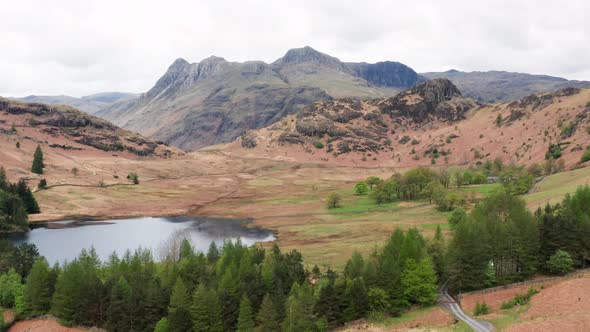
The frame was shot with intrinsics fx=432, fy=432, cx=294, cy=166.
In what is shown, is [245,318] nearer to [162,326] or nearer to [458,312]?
[162,326]

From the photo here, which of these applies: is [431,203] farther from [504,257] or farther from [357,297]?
[357,297]

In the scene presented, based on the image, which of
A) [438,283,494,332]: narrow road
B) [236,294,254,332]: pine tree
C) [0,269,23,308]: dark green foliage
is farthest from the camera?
[0,269,23,308]: dark green foliage

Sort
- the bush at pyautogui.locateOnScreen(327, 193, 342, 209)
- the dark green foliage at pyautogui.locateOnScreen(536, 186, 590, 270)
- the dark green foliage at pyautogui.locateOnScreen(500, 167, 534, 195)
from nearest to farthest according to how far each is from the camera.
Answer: the dark green foliage at pyautogui.locateOnScreen(536, 186, 590, 270) → the dark green foliage at pyautogui.locateOnScreen(500, 167, 534, 195) → the bush at pyautogui.locateOnScreen(327, 193, 342, 209)

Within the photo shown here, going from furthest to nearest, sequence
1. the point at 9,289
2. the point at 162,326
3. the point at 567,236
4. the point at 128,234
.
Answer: the point at 128,234
the point at 9,289
the point at 567,236
the point at 162,326

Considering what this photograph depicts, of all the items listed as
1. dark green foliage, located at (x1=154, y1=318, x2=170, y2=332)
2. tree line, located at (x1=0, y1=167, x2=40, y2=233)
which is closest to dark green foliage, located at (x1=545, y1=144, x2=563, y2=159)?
dark green foliage, located at (x1=154, y1=318, x2=170, y2=332)

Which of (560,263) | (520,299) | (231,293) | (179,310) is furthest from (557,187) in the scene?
(179,310)

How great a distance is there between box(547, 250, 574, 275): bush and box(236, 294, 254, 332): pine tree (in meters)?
45.6

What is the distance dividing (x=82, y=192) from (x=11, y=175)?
1309 inches

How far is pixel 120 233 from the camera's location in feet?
436

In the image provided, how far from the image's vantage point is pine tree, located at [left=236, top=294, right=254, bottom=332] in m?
55.0

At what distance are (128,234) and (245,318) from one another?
88755 millimetres

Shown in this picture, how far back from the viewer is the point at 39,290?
222 feet

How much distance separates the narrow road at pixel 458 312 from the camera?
50.8 meters

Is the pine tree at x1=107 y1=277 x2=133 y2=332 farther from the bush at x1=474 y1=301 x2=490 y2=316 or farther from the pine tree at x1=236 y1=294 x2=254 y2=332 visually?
the bush at x1=474 y1=301 x2=490 y2=316
